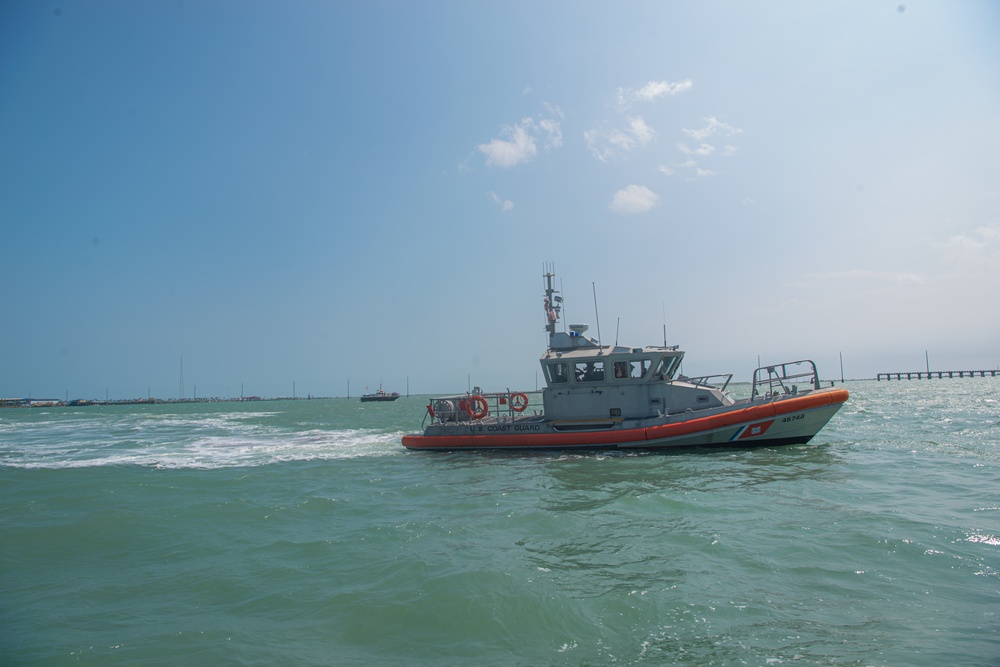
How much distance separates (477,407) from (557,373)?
11.3ft

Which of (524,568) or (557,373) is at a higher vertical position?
(557,373)

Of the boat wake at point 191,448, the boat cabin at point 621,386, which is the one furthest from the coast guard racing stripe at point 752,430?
the boat wake at point 191,448

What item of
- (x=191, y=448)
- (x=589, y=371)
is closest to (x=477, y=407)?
(x=589, y=371)

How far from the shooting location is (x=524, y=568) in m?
6.70

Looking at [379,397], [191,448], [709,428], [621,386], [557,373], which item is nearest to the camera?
[709,428]

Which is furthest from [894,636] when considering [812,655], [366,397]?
[366,397]

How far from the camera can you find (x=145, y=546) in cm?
834

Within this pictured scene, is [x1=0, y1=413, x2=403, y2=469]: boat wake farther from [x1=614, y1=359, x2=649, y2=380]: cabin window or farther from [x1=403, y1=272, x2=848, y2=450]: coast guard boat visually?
[x1=614, y1=359, x2=649, y2=380]: cabin window

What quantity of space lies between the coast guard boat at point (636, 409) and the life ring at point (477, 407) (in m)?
0.56

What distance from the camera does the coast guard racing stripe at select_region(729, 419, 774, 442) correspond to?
49.0 ft

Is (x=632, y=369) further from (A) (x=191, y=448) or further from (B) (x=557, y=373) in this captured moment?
(A) (x=191, y=448)

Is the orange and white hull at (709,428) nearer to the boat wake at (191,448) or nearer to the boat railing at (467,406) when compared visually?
the boat railing at (467,406)

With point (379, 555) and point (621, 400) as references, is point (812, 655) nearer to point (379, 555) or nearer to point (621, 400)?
point (379, 555)

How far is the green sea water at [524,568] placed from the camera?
16.1 feet
